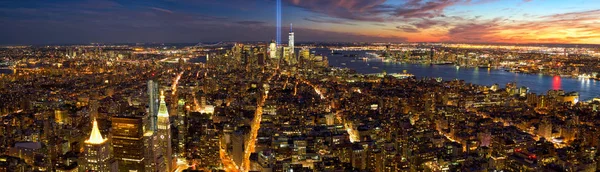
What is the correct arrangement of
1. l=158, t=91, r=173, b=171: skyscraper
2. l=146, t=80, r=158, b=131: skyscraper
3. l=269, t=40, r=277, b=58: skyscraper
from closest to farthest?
l=158, t=91, r=173, b=171: skyscraper
l=146, t=80, r=158, b=131: skyscraper
l=269, t=40, r=277, b=58: skyscraper

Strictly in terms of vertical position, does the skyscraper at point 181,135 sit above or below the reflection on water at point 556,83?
below

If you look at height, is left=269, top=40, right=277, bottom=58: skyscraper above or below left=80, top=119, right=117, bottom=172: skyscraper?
above

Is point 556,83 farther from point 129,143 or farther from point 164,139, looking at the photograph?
point 129,143

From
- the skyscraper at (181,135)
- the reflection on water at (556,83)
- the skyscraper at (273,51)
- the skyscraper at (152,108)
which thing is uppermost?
the skyscraper at (273,51)

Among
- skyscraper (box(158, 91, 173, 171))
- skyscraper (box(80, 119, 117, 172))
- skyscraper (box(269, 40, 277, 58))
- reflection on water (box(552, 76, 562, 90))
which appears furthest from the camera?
skyscraper (box(269, 40, 277, 58))

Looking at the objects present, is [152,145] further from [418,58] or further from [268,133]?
[418,58]

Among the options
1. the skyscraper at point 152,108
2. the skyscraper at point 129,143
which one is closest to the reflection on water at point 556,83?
the skyscraper at point 152,108

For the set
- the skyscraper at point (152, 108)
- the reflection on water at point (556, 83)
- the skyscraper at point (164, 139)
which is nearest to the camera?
the skyscraper at point (164, 139)

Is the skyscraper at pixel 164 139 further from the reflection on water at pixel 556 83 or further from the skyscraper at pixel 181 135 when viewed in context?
the reflection on water at pixel 556 83

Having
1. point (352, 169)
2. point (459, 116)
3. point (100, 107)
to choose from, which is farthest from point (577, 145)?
point (100, 107)

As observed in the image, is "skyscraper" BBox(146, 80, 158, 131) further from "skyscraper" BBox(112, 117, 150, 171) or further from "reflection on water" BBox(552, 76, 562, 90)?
"reflection on water" BBox(552, 76, 562, 90)

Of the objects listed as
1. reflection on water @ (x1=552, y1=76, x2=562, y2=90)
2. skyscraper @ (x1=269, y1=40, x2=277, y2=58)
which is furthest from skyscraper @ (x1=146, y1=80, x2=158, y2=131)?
skyscraper @ (x1=269, y1=40, x2=277, y2=58)

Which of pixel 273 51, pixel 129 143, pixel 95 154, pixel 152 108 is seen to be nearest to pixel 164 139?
pixel 129 143
